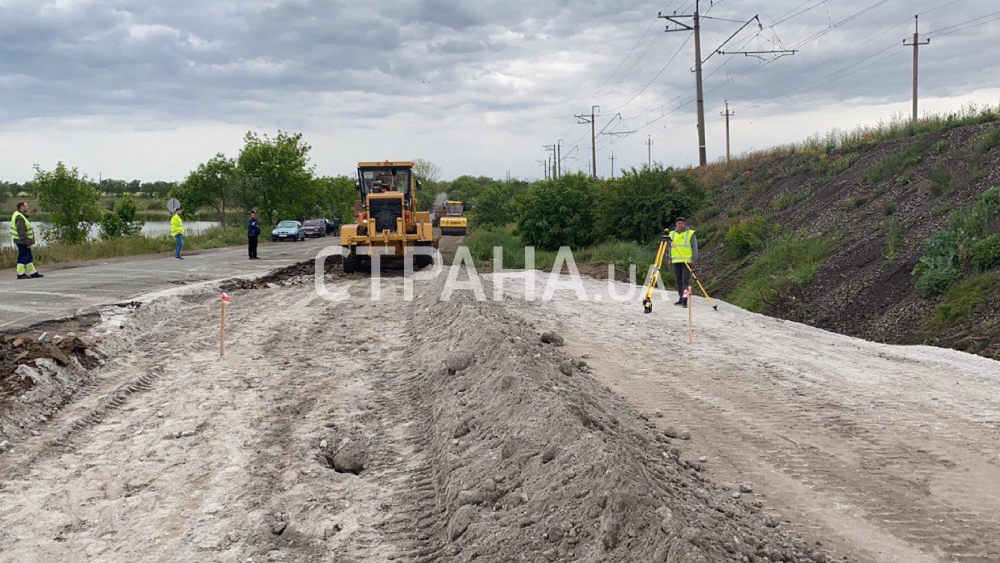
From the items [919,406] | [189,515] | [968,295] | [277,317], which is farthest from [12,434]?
[968,295]

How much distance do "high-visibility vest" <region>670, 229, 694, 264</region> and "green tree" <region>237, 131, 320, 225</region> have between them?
47.5m

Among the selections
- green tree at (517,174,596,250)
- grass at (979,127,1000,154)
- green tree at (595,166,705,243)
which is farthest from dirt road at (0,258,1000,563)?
green tree at (517,174,596,250)

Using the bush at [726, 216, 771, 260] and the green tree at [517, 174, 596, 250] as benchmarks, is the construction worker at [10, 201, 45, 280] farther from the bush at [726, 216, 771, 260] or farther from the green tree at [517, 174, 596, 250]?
the bush at [726, 216, 771, 260]

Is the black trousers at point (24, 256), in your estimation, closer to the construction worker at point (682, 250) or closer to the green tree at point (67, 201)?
the construction worker at point (682, 250)

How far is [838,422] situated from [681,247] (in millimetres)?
7361

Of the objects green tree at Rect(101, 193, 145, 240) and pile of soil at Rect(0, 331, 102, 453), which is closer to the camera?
pile of soil at Rect(0, 331, 102, 453)

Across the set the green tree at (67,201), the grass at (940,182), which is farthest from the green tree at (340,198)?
the grass at (940,182)

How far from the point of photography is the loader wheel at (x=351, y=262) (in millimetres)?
22047

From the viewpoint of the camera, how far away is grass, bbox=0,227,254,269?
2580 cm

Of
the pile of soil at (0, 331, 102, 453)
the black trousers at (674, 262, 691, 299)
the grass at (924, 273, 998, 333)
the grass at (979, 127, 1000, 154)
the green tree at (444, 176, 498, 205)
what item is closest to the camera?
the pile of soil at (0, 331, 102, 453)

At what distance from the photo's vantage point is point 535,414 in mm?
6348

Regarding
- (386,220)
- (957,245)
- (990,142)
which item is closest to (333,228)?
(386,220)

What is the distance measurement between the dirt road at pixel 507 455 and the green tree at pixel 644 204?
17.8 m

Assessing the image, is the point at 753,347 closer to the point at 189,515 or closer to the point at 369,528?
the point at 369,528
